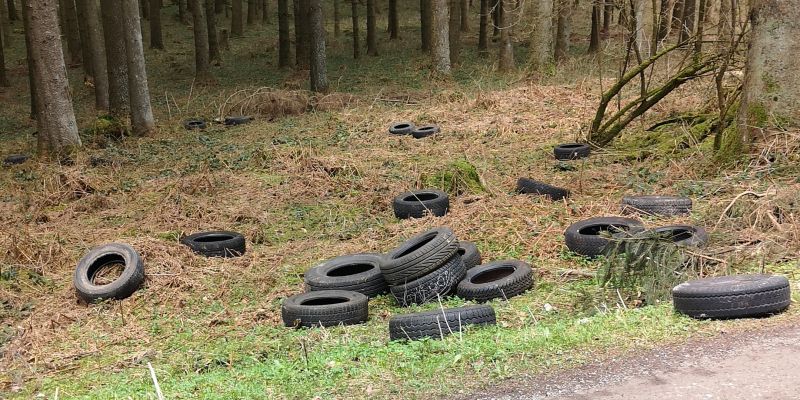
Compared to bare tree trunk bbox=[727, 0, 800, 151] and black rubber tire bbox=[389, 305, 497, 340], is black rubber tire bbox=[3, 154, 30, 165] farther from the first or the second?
bare tree trunk bbox=[727, 0, 800, 151]

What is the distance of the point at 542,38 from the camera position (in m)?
22.5

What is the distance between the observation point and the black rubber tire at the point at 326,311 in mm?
7289

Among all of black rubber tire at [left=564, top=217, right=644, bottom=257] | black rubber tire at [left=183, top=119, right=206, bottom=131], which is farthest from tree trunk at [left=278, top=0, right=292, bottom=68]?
black rubber tire at [left=564, top=217, right=644, bottom=257]

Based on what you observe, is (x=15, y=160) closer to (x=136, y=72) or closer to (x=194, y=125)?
(x=136, y=72)

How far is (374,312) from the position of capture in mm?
7840

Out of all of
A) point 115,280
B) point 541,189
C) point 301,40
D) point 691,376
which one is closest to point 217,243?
point 115,280

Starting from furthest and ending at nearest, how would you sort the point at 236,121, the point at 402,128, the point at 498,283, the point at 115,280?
the point at 236,121 → the point at 402,128 → the point at 115,280 → the point at 498,283

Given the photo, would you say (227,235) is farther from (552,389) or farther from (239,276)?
(552,389)

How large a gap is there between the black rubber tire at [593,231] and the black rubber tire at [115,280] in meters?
5.14

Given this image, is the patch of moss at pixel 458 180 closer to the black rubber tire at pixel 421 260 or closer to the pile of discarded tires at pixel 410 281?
the pile of discarded tires at pixel 410 281

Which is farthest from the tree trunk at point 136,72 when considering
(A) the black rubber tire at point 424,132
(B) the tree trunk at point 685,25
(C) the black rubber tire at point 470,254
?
(B) the tree trunk at point 685,25

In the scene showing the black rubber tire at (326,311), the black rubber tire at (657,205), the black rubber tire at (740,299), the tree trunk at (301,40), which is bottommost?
the black rubber tire at (326,311)

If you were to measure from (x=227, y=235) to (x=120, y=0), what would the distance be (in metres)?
10.1

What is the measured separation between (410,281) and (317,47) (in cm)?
1500
